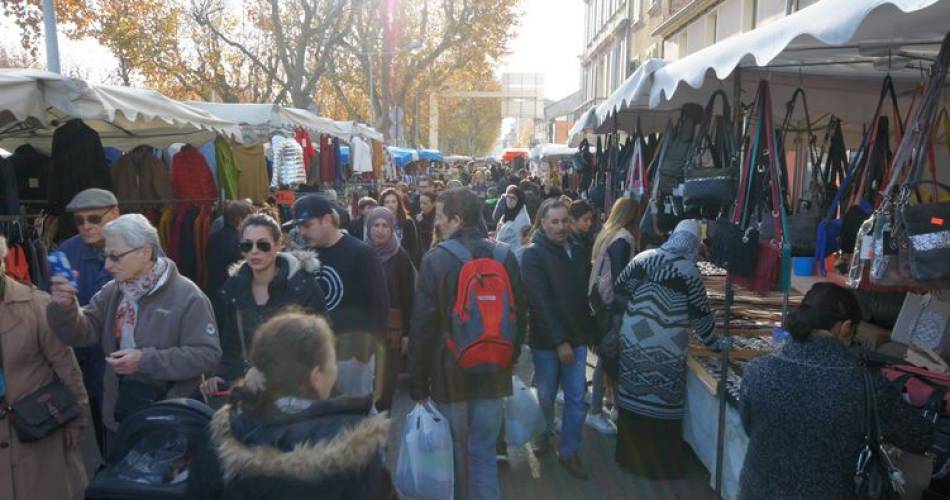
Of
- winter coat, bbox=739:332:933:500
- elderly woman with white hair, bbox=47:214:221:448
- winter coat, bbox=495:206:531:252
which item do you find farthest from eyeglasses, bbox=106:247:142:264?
winter coat, bbox=495:206:531:252

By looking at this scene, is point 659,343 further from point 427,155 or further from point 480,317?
point 427,155

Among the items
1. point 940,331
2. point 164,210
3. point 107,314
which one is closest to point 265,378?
point 107,314

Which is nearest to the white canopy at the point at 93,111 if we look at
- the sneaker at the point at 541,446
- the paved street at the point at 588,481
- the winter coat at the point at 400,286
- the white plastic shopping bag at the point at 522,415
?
the winter coat at the point at 400,286

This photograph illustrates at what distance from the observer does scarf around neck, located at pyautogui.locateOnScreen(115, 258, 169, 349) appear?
3166 millimetres

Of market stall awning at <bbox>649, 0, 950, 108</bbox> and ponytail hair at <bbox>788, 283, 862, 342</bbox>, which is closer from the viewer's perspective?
market stall awning at <bbox>649, 0, 950, 108</bbox>

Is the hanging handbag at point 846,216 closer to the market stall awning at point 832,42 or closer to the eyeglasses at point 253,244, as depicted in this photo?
the market stall awning at point 832,42

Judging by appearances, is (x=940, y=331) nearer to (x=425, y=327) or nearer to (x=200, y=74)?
(x=425, y=327)

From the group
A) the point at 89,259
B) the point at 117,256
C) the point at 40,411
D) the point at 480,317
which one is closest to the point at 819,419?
the point at 480,317

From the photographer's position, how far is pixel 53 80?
398 cm

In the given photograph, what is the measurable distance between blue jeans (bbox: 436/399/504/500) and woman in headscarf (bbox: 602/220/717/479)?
47.8 inches

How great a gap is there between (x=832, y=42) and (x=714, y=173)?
1.41 meters

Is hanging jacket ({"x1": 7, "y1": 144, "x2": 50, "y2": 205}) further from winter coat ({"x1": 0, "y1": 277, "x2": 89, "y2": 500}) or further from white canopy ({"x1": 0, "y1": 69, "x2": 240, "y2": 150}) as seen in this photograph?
winter coat ({"x1": 0, "y1": 277, "x2": 89, "y2": 500})

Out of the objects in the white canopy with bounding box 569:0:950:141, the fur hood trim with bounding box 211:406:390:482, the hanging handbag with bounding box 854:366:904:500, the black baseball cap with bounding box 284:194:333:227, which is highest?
the white canopy with bounding box 569:0:950:141

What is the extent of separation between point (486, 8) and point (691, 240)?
2141 cm
